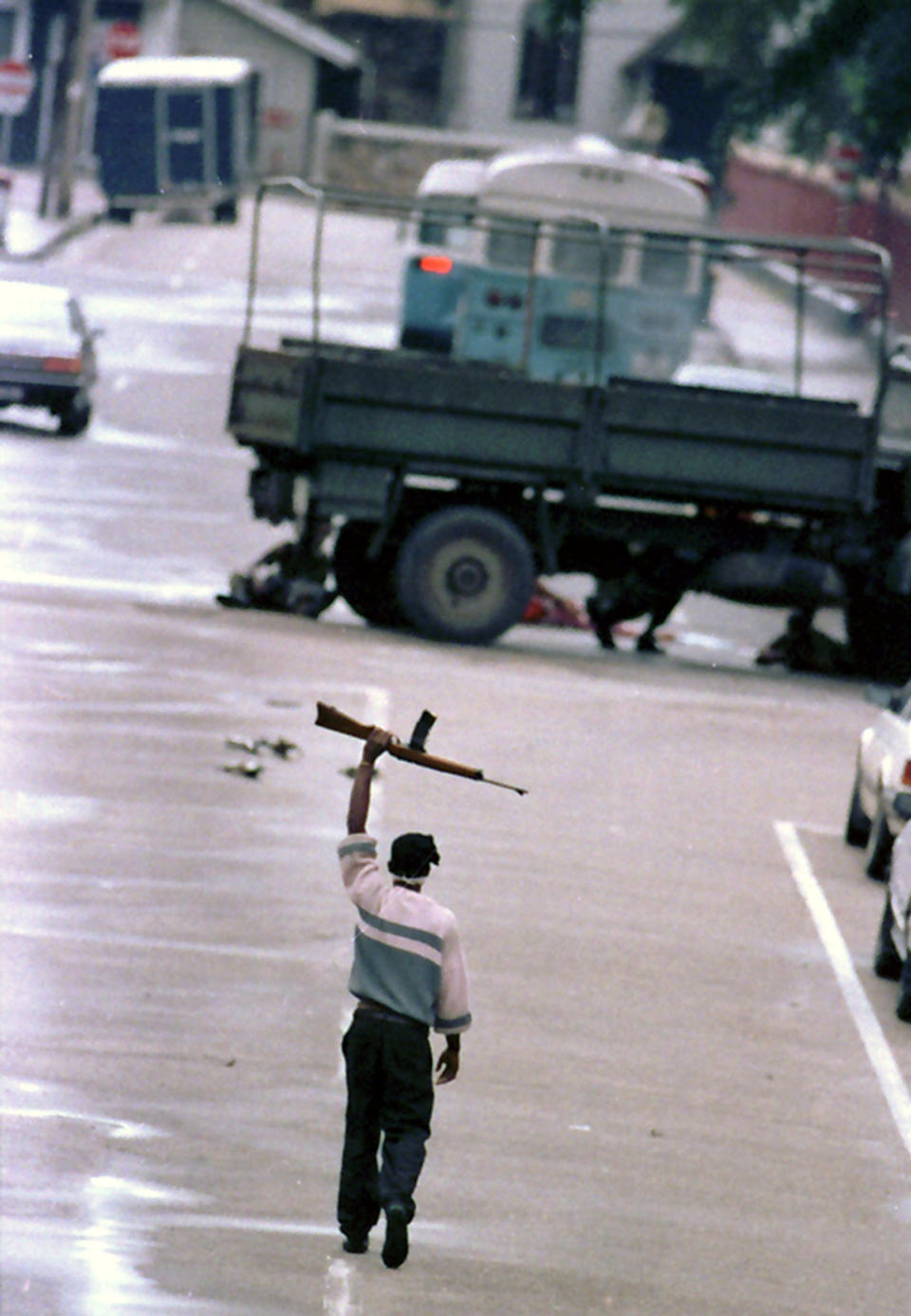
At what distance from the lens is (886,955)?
13617 millimetres

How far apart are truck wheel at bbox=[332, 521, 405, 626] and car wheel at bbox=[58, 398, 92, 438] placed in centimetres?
934

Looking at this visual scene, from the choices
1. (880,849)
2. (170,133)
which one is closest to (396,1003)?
(880,849)

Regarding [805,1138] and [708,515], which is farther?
[708,515]

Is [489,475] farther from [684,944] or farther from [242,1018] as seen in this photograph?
[242,1018]

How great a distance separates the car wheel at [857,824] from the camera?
16.4m

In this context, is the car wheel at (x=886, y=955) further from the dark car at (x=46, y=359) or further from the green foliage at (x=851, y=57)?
the dark car at (x=46, y=359)

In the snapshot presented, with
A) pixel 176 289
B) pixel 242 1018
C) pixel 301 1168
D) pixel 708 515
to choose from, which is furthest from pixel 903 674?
pixel 176 289

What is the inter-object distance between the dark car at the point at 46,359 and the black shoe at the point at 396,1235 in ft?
74.3

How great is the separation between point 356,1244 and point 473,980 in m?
4.01

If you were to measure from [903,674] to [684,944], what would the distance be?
30.0ft

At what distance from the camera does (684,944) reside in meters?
13.9

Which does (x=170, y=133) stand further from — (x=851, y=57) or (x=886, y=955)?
(x=886, y=955)

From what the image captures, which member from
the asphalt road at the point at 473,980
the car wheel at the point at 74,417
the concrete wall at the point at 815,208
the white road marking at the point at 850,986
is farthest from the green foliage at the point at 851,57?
the white road marking at the point at 850,986

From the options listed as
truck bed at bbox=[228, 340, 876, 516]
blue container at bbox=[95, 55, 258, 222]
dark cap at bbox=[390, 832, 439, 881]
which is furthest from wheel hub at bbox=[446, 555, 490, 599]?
blue container at bbox=[95, 55, 258, 222]
